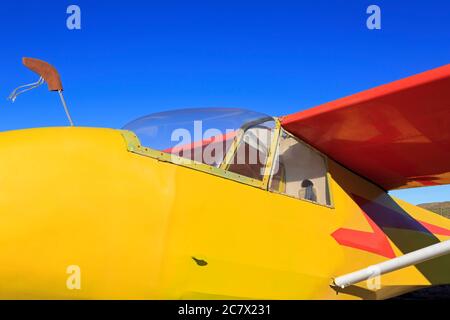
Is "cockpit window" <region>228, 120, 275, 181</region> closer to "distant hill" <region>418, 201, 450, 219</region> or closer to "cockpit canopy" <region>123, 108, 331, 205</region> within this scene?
"cockpit canopy" <region>123, 108, 331, 205</region>

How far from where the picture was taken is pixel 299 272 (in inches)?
141

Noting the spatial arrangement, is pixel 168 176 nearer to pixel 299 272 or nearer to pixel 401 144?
pixel 299 272

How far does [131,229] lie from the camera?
2.86 m

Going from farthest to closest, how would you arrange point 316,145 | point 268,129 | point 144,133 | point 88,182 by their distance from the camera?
point 316,145 < point 268,129 < point 144,133 < point 88,182

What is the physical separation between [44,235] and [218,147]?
187cm

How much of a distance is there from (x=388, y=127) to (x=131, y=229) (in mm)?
2785

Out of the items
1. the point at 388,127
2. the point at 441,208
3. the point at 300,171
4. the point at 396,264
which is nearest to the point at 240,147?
the point at 300,171

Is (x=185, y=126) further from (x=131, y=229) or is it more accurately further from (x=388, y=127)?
(x=388, y=127)

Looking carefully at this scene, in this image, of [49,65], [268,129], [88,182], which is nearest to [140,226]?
[88,182]

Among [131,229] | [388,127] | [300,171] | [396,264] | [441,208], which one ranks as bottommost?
[396,264]

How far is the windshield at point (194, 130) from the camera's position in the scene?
11.8ft

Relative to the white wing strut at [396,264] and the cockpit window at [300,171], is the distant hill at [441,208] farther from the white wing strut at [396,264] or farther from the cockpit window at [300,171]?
the white wing strut at [396,264]

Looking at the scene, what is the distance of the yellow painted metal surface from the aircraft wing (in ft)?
3.64

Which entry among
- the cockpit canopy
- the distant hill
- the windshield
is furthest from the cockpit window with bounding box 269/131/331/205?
the distant hill
